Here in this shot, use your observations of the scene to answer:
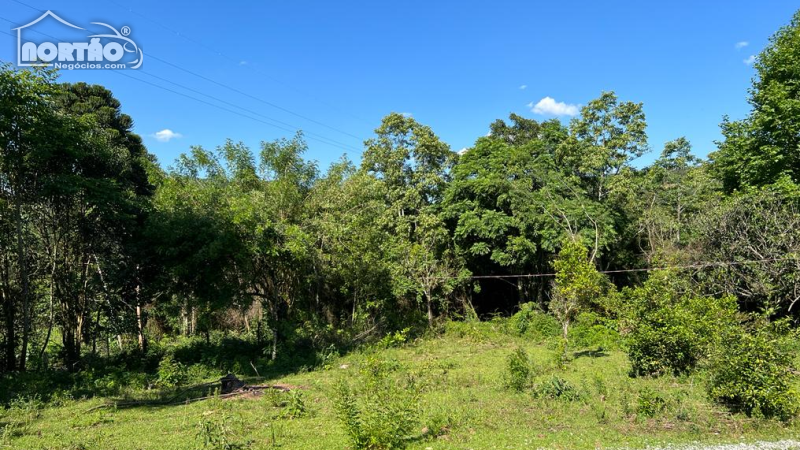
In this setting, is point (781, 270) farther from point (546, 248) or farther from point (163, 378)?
point (163, 378)

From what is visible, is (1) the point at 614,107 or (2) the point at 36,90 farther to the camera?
(1) the point at 614,107

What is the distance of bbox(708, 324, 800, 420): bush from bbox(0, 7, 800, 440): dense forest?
5 centimetres

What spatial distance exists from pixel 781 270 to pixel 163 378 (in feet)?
59.9

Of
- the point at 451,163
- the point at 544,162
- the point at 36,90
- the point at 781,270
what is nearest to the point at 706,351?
the point at 781,270

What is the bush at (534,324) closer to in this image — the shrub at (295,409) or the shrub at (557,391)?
the shrub at (557,391)

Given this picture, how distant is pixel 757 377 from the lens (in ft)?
21.6

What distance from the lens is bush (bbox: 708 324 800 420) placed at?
649cm

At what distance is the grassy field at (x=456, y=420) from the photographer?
624 centimetres

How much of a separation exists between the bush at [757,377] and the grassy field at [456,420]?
266mm

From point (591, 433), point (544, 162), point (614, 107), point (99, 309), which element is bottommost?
point (591, 433)

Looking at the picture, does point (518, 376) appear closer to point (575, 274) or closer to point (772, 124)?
point (575, 274)

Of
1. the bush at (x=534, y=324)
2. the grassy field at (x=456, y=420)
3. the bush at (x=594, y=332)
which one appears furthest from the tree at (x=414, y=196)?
the grassy field at (x=456, y=420)

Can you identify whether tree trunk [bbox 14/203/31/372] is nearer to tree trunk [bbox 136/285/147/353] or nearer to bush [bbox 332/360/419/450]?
tree trunk [bbox 136/285/147/353]

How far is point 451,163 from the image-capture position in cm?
2217
